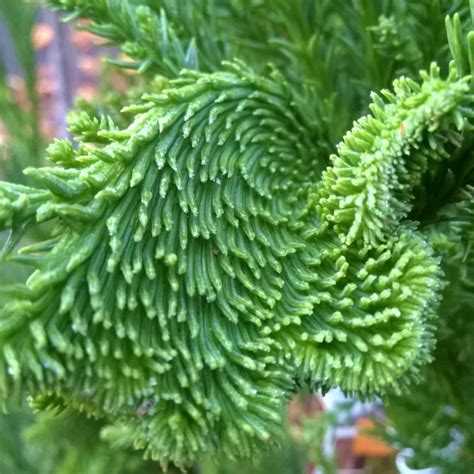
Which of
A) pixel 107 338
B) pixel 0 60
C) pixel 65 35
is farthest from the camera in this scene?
pixel 65 35

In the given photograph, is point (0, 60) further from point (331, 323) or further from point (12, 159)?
point (331, 323)

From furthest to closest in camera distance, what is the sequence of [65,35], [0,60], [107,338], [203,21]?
[65,35], [0,60], [203,21], [107,338]

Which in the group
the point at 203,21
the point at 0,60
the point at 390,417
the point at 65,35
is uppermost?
the point at 65,35

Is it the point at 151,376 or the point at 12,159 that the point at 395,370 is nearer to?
the point at 151,376

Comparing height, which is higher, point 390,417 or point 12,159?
point 12,159

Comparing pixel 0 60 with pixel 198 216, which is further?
pixel 0 60

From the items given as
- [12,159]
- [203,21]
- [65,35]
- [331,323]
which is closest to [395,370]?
[331,323]
